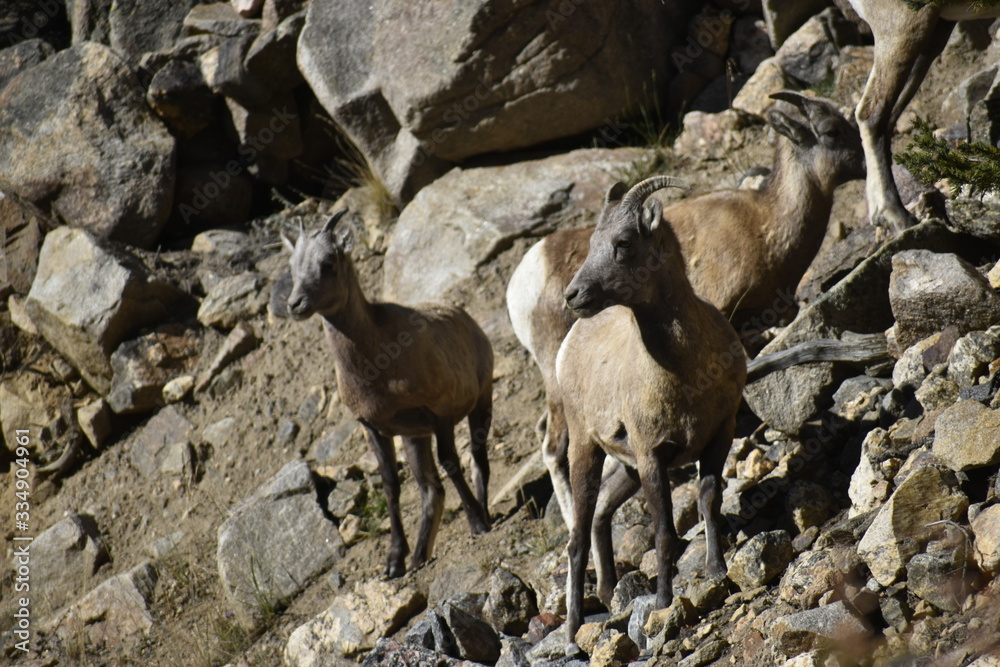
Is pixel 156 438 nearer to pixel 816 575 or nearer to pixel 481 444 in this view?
pixel 481 444

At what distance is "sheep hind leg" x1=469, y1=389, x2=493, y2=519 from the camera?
6.68m

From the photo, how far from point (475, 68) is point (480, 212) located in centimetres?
132

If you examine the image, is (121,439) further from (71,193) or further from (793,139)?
(793,139)

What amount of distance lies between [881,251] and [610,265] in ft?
6.25

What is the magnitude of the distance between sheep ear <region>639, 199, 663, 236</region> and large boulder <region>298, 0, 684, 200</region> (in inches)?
197

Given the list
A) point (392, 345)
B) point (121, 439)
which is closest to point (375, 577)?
point (392, 345)

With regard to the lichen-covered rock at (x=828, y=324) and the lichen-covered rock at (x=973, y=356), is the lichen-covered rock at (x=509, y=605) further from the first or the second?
the lichen-covered rock at (x=973, y=356)

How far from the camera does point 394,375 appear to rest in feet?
20.1

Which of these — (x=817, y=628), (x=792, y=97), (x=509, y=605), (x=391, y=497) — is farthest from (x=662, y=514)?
(x=792, y=97)

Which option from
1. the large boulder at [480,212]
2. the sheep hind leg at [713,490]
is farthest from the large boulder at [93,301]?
the sheep hind leg at [713,490]

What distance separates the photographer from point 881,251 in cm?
510

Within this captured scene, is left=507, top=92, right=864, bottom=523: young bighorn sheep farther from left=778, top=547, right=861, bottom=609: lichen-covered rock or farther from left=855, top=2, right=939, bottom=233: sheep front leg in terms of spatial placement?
left=778, top=547, right=861, bottom=609: lichen-covered rock

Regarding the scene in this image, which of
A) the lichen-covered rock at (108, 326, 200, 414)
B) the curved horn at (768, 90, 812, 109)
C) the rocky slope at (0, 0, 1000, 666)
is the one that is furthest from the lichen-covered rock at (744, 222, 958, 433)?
the lichen-covered rock at (108, 326, 200, 414)

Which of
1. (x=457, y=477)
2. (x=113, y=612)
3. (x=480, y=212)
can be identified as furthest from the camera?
(x=480, y=212)
